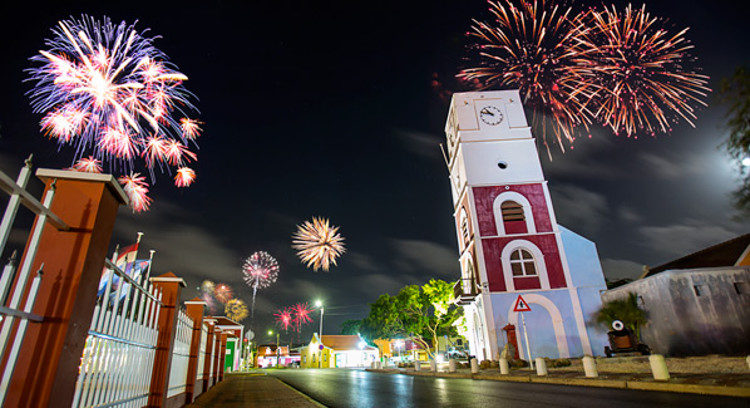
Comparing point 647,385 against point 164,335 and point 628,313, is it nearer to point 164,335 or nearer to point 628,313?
point 164,335

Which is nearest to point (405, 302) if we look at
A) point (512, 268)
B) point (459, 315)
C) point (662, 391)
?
point (459, 315)

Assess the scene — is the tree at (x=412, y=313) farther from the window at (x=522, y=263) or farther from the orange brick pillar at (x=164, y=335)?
the orange brick pillar at (x=164, y=335)

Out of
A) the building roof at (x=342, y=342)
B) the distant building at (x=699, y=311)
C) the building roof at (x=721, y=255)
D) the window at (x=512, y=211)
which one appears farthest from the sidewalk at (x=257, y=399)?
the building roof at (x=342, y=342)

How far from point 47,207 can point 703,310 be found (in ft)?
68.5

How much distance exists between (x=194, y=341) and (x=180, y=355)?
2.00m

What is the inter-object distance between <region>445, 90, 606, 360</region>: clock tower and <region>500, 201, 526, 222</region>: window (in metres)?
0.07

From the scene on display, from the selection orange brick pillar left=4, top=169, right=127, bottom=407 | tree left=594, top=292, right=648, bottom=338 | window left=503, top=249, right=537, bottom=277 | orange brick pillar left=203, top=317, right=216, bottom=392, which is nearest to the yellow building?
window left=503, top=249, right=537, bottom=277

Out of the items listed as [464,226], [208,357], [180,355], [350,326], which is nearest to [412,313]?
[464,226]

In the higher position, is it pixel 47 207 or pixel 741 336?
pixel 47 207

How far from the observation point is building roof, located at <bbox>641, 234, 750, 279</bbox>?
19109 millimetres

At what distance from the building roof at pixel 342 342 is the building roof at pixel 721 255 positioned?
172 feet

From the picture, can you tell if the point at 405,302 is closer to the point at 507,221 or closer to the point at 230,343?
the point at 507,221

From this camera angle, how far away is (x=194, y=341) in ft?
30.6

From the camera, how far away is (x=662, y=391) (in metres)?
7.71
